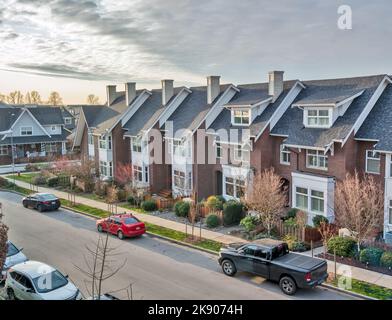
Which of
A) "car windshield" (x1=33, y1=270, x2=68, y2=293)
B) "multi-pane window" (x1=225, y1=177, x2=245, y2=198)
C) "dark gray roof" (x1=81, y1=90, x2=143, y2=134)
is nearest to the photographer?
"car windshield" (x1=33, y1=270, x2=68, y2=293)

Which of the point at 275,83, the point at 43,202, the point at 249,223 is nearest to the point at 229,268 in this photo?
the point at 249,223

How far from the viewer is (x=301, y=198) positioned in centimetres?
2542

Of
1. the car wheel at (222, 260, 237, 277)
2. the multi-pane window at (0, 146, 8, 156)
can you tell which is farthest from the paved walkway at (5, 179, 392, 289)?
the multi-pane window at (0, 146, 8, 156)

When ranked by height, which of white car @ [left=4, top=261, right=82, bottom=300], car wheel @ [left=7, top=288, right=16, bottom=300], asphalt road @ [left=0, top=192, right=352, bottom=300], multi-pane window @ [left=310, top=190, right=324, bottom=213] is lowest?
asphalt road @ [left=0, top=192, right=352, bottom=300]

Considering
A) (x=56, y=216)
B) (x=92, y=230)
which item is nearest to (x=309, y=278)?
(x=92, y=230)

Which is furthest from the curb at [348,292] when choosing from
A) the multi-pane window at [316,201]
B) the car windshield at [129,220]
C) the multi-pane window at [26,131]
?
the multi-pane window at [26,131]

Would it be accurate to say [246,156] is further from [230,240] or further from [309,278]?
[309,278]

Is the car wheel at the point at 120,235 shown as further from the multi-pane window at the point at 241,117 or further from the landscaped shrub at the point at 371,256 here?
the landscaped shrub at the point at 371,256

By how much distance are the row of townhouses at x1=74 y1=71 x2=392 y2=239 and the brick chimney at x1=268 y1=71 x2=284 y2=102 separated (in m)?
0.07

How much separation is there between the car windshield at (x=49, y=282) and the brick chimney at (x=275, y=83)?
1972cm

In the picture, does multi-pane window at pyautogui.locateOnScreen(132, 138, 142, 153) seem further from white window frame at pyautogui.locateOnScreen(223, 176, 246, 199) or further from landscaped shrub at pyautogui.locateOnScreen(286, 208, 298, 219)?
landscaped shrub at pyautogui.locateOnScreen(286, 208, 298, 219)

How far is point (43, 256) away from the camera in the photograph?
20.5 meters

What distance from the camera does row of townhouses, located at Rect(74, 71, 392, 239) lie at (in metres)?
23.4

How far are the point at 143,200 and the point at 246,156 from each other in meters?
9.03
